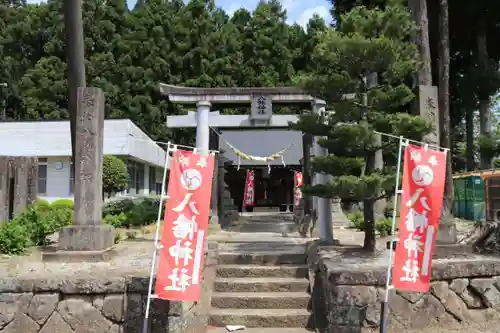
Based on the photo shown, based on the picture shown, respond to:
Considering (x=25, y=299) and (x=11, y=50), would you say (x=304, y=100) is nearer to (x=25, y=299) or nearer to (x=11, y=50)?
(x=25, y=299)

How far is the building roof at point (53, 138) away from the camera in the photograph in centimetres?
2017

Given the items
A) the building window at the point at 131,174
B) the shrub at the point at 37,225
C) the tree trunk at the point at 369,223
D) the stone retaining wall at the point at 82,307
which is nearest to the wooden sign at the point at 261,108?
the shrub at the point at 37,225

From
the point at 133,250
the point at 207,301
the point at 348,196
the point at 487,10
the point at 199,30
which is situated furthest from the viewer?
the point at 199,30

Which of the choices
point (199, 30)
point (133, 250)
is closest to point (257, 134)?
point (199, 30)

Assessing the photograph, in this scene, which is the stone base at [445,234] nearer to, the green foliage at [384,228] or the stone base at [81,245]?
the green foliage at [384,228]

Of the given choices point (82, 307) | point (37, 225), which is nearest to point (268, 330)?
point (82, 307)

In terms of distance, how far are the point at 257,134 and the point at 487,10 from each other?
437 inches

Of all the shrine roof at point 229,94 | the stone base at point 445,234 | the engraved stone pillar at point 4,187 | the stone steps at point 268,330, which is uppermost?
the shrine roof at point 229,94

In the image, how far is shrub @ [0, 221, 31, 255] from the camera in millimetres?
8648

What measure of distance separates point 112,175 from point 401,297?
1319 cm

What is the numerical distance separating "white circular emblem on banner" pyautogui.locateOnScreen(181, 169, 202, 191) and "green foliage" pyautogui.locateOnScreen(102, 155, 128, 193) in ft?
41.5

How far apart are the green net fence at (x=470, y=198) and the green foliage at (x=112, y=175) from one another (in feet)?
43.0

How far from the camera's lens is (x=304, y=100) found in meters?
13.8

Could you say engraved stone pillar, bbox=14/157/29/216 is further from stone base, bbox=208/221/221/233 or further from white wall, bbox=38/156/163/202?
stone base, bbox=208/221/221/233
